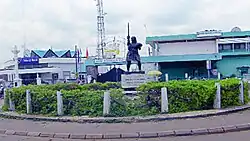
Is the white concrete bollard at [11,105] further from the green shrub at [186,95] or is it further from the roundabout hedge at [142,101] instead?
the green shrub at [186,95]

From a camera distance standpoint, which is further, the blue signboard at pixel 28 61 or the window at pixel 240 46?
the blue signboard at pixel 28 61

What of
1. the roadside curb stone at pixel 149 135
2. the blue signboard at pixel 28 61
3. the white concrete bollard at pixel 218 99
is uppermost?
the blue signboard at pixel 28 61

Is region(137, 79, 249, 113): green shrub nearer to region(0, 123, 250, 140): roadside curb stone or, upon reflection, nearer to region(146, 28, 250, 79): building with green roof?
region(0, 123, 250, 140): roadside curb stone

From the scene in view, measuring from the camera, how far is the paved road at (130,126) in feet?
34.5

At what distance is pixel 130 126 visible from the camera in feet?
36.2

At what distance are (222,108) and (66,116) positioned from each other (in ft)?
19.0

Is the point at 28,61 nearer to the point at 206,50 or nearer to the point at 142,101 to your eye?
the point at 206,50

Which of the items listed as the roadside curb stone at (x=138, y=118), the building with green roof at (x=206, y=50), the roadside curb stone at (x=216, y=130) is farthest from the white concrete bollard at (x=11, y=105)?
the building with green roof at (x=206, y=50)

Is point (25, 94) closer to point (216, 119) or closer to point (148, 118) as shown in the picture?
point (148, 118)

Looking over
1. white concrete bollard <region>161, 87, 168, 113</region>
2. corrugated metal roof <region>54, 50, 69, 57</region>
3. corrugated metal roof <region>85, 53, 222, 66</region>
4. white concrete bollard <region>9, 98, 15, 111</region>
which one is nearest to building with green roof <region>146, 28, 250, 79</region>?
corrugated metal roof <region>85, 53, 222, 66</region>

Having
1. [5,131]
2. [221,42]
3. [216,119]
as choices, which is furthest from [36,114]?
[221,42]

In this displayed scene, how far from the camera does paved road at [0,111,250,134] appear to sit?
10.5 m

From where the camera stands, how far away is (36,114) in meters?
14.0

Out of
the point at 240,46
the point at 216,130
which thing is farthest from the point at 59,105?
the point at 240,46
